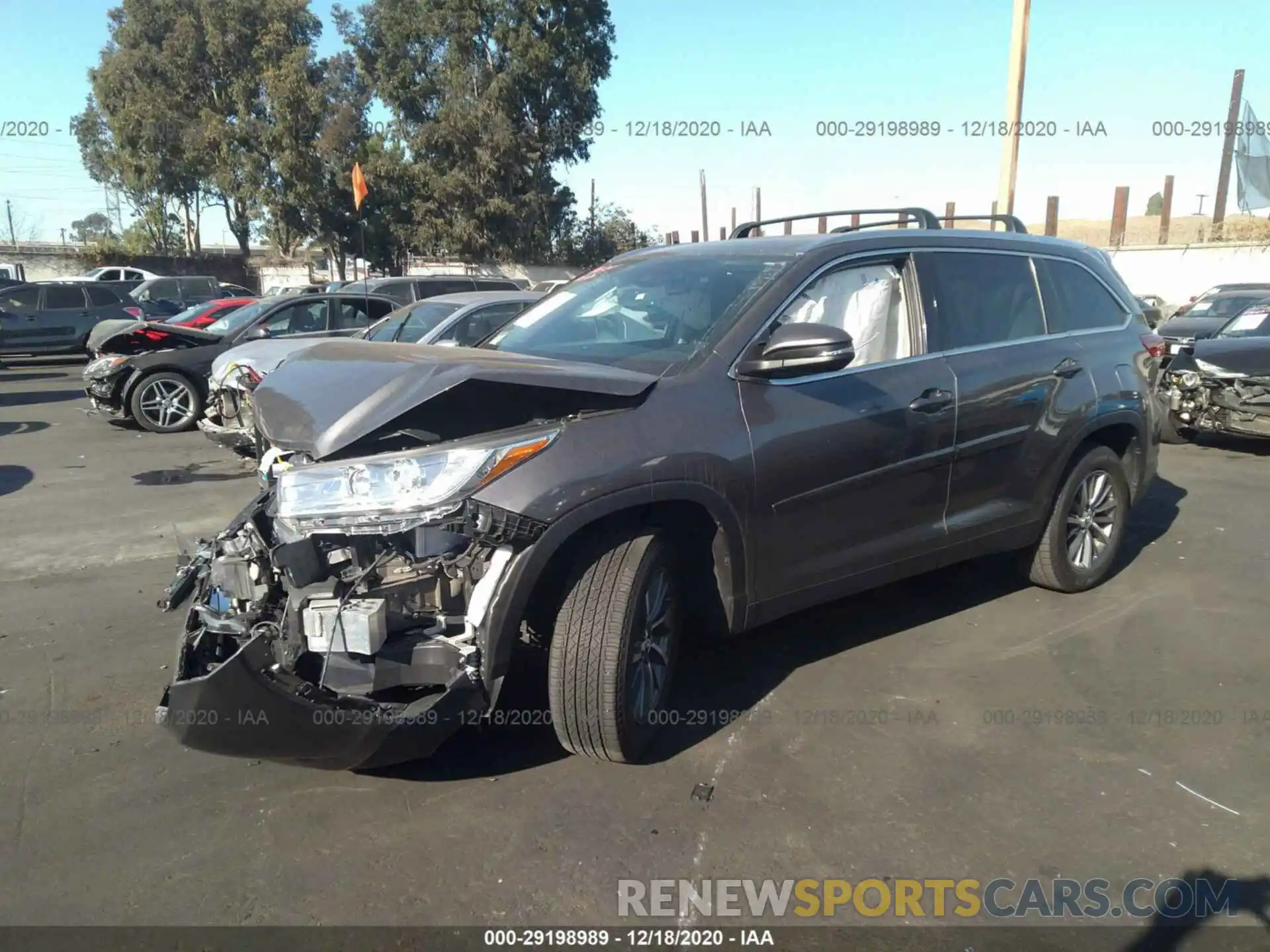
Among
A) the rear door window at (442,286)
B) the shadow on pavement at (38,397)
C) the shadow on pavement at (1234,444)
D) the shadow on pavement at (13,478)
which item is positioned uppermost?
the rear door window at (442,286)

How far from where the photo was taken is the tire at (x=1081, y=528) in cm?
498

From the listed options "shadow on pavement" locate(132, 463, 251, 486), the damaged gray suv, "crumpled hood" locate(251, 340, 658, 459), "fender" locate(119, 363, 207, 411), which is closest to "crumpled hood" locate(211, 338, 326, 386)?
"shadow on pavement" locate(132, 463, 251, 486)

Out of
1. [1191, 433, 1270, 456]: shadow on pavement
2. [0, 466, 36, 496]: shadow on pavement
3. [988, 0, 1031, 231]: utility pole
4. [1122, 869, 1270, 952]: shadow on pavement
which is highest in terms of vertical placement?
[988, 0, 1031, 231]: utility pole

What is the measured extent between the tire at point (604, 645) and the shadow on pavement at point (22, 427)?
10240mm

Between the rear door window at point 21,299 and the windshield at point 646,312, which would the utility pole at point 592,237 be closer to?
the rear door window at point 21,299

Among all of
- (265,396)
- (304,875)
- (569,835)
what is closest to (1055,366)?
(569,835)

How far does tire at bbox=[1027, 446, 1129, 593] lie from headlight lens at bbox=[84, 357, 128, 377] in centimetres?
972

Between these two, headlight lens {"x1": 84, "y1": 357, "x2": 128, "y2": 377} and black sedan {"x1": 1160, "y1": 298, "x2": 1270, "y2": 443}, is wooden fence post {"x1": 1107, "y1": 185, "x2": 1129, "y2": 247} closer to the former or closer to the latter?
black sedan {"x1": 1160, "y1": 298, "x2": 1270, "y2": 443}

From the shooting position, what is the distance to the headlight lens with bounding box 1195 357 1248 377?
8953mm

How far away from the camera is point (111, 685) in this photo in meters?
4.10

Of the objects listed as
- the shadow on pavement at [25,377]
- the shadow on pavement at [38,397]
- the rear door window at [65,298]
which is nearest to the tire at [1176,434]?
the shadow on pavement at [38,397]

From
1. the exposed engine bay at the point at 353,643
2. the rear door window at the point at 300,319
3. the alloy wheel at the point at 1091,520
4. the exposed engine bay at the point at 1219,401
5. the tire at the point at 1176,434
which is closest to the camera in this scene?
the exposed engine bay at the point at 353,643

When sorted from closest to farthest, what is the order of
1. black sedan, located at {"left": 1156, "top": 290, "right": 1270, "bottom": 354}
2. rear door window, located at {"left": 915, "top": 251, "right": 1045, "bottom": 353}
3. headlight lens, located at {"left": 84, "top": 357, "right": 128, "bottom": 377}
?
rear door window, located at {"left": 915, "top": 251, "right": 1045, "bottom": 353}
headlight lens, located at {"left": 84, "top": 357, "right": 128, "bottom": 377}
black sedan, located at {"left": 1156, "top": 290, "right": 1270, "bottom": 354}

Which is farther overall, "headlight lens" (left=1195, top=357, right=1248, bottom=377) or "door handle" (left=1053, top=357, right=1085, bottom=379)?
"headlight lens" (left=1195, top=357, right=1248, bottom=377)
